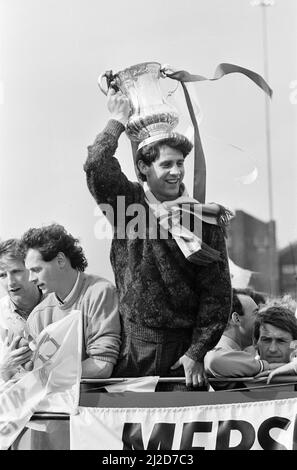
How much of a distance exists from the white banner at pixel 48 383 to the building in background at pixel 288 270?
2.69 ft

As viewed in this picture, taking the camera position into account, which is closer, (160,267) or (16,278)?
(160,267)

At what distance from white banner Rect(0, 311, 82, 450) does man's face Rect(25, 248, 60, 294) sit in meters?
0.16

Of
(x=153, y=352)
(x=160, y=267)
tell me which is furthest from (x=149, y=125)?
(x=153, y=352)

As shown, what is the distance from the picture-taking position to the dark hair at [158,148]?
3691 mm

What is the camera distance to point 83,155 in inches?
145

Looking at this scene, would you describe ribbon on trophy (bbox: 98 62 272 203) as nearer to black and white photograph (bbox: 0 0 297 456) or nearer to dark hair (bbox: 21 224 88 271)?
black and white photograph (bbox: 0 0 297 456)

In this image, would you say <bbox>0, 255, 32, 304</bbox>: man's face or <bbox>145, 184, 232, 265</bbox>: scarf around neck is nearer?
<bbox>145, 184, 232, 265</bbox>: scarf around neck

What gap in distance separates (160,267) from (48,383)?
0.64 meters

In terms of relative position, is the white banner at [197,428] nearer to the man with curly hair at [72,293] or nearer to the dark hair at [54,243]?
the man with curly hair at [72,293]

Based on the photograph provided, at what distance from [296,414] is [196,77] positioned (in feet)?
4.55

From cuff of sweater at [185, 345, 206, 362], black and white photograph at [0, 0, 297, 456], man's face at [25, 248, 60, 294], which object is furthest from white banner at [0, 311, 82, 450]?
cuff of sweater at [185, 345, 206, 362]

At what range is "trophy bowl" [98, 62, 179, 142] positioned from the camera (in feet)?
12.1

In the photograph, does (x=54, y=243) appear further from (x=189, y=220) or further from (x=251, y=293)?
(x=251, y=293)

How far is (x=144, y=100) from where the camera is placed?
3691mm
